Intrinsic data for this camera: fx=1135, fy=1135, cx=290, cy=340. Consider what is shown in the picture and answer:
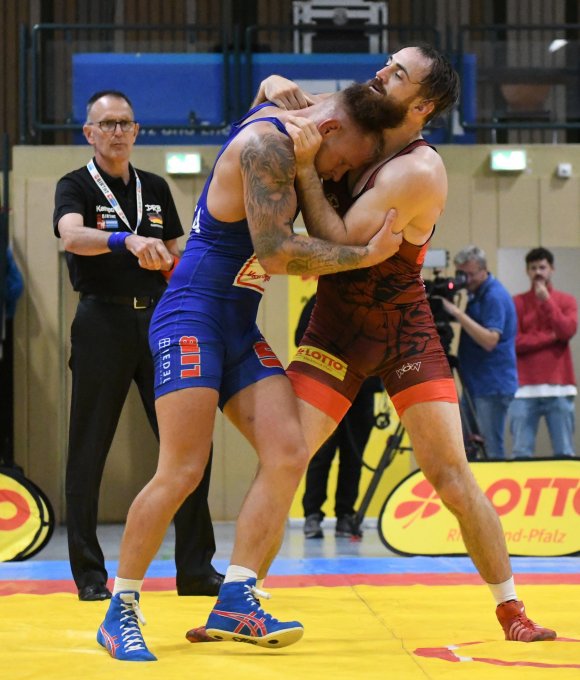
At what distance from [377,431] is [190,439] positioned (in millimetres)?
4658

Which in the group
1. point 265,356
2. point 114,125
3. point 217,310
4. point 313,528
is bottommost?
point 313,528

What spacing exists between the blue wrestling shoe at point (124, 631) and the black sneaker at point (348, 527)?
11.4ft

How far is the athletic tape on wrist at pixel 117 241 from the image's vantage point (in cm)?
378

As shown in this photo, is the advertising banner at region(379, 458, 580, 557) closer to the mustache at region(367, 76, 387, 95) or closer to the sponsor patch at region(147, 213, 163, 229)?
the sponsor patch at region(147, 213, 163, 229)

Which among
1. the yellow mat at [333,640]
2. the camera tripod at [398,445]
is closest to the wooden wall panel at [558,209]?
the camera tripod at [398,445]

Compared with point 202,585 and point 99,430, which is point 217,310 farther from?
point 202,585

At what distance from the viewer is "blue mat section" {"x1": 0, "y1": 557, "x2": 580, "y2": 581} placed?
4652 mm

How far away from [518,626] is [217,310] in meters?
1.18

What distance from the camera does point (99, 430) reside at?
13.1 ft

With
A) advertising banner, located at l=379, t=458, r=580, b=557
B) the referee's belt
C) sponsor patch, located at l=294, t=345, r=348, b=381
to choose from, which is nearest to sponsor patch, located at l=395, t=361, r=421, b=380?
sponsor patch, located at l=294, t=345, r=348, b=381

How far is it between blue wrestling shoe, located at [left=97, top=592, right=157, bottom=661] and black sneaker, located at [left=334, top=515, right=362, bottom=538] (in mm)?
3464

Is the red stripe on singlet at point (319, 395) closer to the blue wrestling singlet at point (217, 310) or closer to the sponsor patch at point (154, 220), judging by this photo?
the blue wrestling singlet at point (217, 310)

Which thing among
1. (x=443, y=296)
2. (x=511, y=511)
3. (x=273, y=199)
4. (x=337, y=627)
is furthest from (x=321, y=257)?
(x=443, y=296)

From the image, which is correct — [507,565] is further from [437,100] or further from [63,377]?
[63,377]
